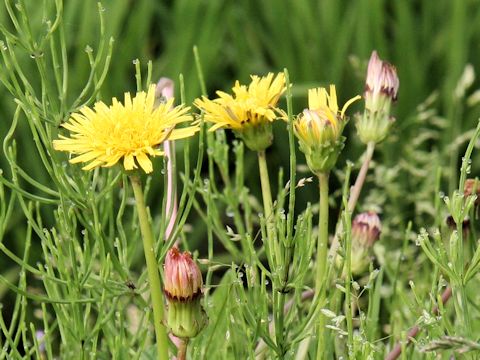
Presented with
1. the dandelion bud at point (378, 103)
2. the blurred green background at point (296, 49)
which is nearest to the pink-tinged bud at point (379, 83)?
the dandelion bud at point (378, 103)

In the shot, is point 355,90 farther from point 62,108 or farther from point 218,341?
point 62,108

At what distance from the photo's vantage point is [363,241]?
3.73 feet

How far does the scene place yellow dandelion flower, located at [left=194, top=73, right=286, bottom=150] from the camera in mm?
991

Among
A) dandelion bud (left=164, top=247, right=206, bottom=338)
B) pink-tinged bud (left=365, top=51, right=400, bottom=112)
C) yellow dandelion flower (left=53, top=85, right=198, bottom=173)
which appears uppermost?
pink-tinged bud (left=365, top=51, right=400, bottom=112)

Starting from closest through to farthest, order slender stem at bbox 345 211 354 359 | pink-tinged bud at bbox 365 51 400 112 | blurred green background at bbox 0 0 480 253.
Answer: slender stem at bbox 345 211 354 359
pink-tinged bud at bbox 365 51 400 112
blurred green background at bbox 0 0 480 253

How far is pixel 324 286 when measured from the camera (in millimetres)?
943

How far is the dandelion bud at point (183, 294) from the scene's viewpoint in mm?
873

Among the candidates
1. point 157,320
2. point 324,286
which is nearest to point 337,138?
point 324,286

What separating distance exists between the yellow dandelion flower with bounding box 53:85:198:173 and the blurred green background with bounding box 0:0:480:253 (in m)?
1.52

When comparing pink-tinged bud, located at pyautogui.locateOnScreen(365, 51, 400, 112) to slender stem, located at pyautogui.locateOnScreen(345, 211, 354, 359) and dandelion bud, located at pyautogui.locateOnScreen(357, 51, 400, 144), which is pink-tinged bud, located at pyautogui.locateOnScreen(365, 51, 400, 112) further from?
slender stem, located at pyautogui.locateOnScreen(345, 211, 354, 359)

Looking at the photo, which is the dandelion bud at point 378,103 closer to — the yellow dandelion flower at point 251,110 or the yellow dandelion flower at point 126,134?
the yellow dandelion flower at point 251,110

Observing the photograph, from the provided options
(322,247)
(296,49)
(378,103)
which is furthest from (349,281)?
(296,49)

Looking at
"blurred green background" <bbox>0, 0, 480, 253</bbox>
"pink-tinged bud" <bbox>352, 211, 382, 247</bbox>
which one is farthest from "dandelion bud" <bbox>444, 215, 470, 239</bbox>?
"blurred green background" <bbox>0, 0, 480, 253</bbox>

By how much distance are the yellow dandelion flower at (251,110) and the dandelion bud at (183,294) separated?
16 cm
